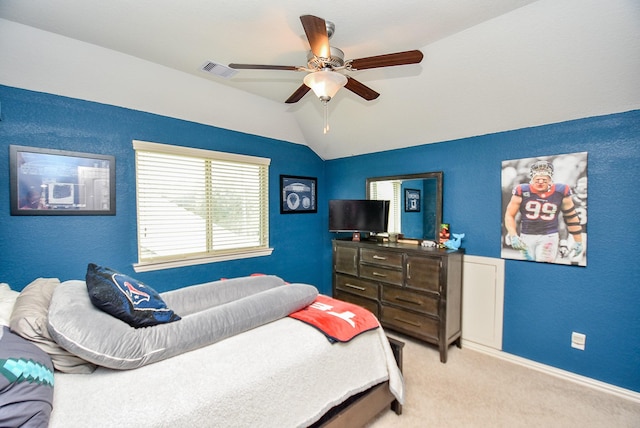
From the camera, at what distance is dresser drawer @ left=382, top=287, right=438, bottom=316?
2760 millimetres

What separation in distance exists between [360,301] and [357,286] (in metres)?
0.18

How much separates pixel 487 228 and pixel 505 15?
1.85 metres

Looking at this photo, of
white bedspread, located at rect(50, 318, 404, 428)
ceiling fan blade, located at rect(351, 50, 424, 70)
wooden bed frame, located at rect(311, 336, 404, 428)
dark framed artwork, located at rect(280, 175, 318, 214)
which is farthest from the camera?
dark framed artwork, located at rect(280, 175, 318, 214)

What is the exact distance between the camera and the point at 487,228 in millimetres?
2855

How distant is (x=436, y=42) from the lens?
2178 mm

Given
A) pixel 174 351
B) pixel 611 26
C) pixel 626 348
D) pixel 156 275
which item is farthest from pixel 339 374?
pixel 611 26

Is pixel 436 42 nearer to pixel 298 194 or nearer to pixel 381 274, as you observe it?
pixel 381 274

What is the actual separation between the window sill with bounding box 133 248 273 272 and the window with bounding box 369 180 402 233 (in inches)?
64.6

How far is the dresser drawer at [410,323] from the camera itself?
9.07 feet

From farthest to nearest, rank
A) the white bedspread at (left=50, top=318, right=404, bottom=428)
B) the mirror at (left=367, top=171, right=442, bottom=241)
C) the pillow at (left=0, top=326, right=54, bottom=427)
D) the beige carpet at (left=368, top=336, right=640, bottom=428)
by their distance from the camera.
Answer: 1. the mirror at (left=367, top=171, right=442, bottom=241)
2. the beige carpet at (left=368, top=336, right=640, bottom=428)
3. the white bedspread at (left=50, top=318, right=404, bottom=428)
4. the pillow at (left=0, top=326, right=54, bottom=427)

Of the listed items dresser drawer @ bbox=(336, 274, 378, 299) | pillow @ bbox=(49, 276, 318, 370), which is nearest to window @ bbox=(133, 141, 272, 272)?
dresser drawer @ bbox=(336, 274, 378, 299)

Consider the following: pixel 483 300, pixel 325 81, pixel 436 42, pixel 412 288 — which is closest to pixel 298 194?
pixel 412 288

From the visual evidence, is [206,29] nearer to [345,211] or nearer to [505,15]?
[505,15]

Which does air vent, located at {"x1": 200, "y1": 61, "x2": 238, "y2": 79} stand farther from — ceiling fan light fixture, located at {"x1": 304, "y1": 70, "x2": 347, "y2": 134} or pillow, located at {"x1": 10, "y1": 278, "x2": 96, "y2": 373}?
pillow, located at {"x1": 10, "y1": 278, "x2": 96, "y2": 373}
